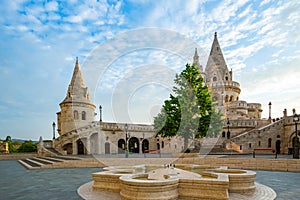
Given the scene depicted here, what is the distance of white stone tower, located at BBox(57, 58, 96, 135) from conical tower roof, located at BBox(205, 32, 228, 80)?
1318 inches

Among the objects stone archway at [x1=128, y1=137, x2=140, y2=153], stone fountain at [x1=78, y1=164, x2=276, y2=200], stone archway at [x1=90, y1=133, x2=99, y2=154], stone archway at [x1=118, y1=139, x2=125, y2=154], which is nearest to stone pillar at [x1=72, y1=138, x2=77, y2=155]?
stone archway at [x1=90, y1=133, x2=99, y2=154]

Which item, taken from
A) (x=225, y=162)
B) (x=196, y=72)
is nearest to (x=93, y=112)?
(x=196, y=72)

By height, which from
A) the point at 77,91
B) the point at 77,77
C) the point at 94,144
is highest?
the point at 77,77

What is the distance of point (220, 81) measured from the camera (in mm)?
54156

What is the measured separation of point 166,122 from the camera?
22875 mm

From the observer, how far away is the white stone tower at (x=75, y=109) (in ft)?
120

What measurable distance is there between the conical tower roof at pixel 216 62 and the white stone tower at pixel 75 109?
3349cm

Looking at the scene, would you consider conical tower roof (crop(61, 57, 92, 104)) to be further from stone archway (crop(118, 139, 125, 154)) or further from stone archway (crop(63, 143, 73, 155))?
stone archway (crop(118, 139, 125, 154))

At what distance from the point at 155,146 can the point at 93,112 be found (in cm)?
1366

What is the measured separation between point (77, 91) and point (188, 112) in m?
23.9

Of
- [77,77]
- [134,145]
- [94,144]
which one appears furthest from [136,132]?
[77,77]

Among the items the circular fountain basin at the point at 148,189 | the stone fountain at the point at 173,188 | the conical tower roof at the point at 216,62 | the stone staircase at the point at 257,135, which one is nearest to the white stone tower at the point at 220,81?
the conical tower roof at the point at 216,62

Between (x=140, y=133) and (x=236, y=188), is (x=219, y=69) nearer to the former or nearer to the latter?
(x=140, y=133)

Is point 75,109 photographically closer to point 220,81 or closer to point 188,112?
point 188,112
